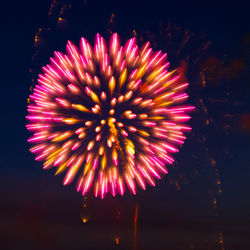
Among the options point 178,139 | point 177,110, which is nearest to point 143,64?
point 177,110

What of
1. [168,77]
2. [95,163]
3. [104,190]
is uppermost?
[168,77]

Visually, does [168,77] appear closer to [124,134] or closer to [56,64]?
[124,134]

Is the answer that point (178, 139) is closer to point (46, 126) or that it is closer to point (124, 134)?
point (124, 134)

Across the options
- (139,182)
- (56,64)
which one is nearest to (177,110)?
(139,182)

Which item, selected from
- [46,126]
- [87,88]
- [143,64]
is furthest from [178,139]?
[46,126]

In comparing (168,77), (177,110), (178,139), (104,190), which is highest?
(168,77)

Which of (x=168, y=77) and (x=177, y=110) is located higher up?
(x=168, y=77)

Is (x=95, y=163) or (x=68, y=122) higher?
(x=68, y=122)

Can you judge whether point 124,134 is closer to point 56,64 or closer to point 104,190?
point 104,190
